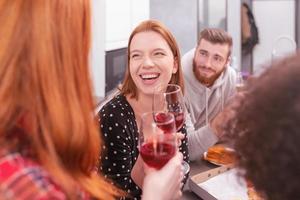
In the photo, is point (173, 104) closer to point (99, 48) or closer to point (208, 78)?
point (208, 78)

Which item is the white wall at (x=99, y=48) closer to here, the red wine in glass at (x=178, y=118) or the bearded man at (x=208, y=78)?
the bearded man at (x=208, y=78)

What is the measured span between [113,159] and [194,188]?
0.38 meters

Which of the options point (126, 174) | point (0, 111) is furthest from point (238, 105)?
point (126, 174)

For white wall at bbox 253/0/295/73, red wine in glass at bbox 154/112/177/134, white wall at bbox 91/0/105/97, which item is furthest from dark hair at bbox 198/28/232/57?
white wall at bbox 253/0/295/73

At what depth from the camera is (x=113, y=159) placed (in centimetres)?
174

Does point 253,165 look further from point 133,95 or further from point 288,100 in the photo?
point 133,95

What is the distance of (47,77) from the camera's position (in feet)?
2.81

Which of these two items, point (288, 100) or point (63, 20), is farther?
point (63, 20)

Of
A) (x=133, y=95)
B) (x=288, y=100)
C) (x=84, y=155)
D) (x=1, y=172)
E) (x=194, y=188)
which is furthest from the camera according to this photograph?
(x=133, y=95)

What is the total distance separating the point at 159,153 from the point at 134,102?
679mm

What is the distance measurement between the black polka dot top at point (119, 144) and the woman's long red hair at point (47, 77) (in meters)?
0.82

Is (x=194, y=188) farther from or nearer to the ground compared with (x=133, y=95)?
nearer to the ground

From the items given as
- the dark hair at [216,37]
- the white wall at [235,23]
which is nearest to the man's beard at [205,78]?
the dark hair at [216,37]

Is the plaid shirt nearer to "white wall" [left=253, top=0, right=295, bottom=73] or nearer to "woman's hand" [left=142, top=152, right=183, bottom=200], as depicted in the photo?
"woman's hand" [left=142, top=152, right=183, bottom=200]
